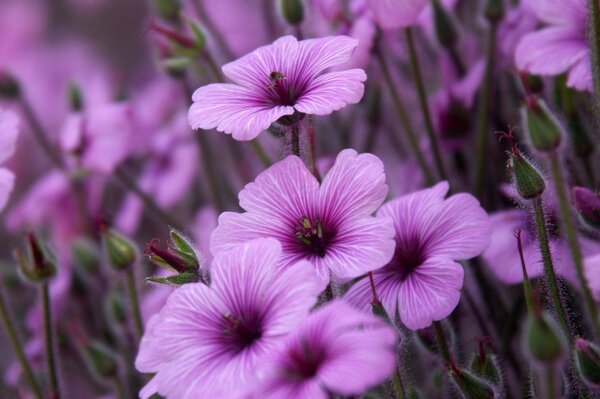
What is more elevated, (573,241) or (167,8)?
(167,8)

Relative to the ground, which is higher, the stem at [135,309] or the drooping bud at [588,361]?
the stem at [135,309]

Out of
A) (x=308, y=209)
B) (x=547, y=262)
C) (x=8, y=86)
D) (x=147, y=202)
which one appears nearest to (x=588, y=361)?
(x=547, y=262)

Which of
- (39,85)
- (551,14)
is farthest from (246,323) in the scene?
(39,85)

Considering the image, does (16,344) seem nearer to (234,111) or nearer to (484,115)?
(234,111)

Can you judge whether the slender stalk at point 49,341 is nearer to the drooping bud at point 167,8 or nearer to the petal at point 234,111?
the petal at point 234,111

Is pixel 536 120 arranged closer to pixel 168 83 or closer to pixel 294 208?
pixel 294 208

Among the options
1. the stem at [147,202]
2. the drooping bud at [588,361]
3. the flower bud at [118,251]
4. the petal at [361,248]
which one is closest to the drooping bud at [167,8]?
the stem at [147,202]
